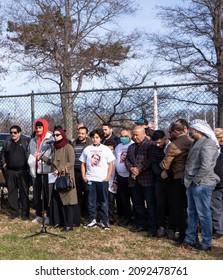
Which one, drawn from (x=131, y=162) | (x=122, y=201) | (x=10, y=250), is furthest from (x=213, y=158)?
(x=10, y=250)

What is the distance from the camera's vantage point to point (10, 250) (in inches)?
244

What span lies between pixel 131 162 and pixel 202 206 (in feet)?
4.97

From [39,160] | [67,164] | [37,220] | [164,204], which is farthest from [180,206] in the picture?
[37,220]

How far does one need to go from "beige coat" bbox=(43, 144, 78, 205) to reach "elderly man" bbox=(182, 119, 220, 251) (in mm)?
2021

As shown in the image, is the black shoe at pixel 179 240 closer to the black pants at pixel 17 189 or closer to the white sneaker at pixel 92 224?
the white sneaker at pixel 92 224

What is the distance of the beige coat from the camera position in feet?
23.9

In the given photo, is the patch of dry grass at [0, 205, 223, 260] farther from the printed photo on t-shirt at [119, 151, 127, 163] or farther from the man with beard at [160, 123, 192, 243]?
the printed photo on t-shirt at [119, 151, 127, 163]

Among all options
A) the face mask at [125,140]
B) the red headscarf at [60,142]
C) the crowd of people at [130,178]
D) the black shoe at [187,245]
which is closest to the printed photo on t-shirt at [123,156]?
the crowd of people at [130,178]

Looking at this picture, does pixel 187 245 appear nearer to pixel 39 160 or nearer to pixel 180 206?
pixel 180 206

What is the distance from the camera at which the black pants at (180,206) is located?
6508 millimetres

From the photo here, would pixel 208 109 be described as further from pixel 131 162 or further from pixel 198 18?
pixel 198 18

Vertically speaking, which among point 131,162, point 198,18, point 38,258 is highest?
point 198,18

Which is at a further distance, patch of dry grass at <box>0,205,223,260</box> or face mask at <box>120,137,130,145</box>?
face mask at <box>120,137,130,145</box>

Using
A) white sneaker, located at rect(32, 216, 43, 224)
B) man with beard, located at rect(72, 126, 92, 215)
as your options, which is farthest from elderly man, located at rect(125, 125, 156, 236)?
white sneaker, located at rect(32, 216, 43, 224)
